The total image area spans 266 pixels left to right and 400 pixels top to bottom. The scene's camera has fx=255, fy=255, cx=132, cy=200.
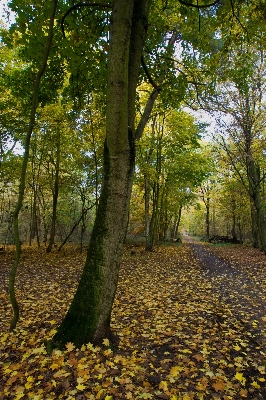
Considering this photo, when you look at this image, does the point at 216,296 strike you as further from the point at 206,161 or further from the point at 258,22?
the point at 206,161

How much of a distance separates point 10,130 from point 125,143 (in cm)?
1072

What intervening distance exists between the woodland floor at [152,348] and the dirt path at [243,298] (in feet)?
0.07

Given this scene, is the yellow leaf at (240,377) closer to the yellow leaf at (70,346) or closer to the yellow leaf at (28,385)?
the yellow leaf at (70,346)

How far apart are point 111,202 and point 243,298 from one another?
4.95 m

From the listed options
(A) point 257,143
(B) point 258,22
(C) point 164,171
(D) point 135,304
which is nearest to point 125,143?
(B) point 258,22

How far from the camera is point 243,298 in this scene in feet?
21.5

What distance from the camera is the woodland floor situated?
3012 mm

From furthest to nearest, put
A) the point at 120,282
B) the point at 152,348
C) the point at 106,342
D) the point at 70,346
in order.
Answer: the point at 120,282 < the point at 152,348 < the point at 106,342 < the point at 70,346

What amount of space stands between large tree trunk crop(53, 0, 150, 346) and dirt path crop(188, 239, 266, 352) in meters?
2.65

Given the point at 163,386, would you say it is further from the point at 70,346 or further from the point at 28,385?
the point at 28,385

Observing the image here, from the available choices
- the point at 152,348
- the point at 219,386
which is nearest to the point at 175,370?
the point at 219,386

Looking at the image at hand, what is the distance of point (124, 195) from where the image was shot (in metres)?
3.67

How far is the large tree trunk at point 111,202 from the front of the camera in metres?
3.49

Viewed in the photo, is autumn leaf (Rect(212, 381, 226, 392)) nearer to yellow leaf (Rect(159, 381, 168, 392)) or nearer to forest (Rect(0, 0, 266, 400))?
forest (Rect(0, 0, 266, 400))
